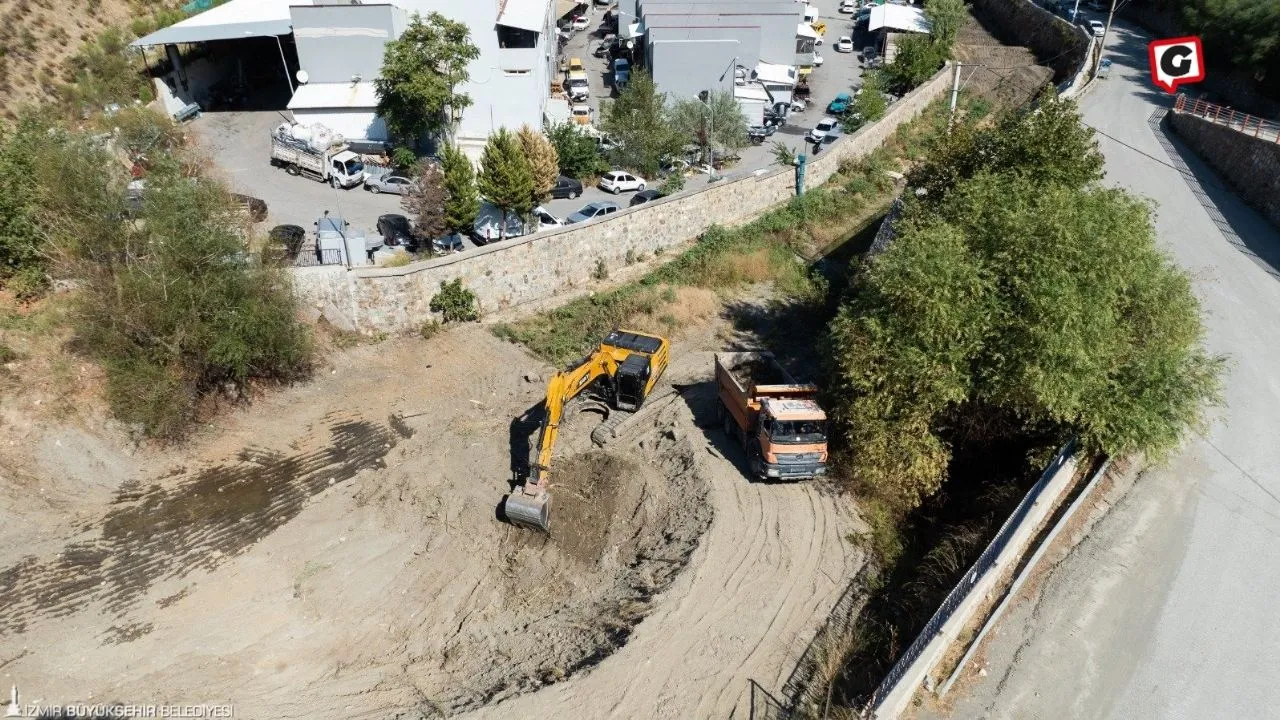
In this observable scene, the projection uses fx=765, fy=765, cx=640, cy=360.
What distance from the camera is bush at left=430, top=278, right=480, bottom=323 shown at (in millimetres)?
24875

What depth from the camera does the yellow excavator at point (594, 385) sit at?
16.7m

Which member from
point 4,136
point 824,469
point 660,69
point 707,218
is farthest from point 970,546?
point 660,69

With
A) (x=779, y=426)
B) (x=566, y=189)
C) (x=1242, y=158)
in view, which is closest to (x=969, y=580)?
(x=779, y=426)

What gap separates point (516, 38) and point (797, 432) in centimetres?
2749

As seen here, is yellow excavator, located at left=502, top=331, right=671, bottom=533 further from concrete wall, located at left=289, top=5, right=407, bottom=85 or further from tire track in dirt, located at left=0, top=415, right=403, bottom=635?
concrete wall, located at left=289, top=5, right=407, bottom=85

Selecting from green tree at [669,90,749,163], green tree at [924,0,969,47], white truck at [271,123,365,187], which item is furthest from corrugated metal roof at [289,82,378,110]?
green tree at [924,0,969,47]

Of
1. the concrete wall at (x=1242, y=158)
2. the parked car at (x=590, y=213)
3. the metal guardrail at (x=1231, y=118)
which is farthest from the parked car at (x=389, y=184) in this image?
the metal guardrail at (x=1231, y=118)

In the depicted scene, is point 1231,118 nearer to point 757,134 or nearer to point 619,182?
point 757,134

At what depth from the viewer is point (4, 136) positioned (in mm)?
21781

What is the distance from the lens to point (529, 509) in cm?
1652

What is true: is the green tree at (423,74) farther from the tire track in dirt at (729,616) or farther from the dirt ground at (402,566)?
the tire track in dirt at (729,616)

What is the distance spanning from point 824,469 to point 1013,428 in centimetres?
457

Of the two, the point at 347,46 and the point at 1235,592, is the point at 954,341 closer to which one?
the point at 1235,592

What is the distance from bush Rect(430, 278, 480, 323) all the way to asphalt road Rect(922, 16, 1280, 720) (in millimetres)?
18078
